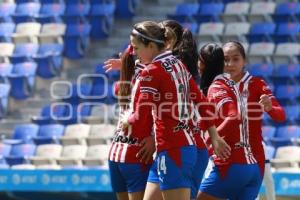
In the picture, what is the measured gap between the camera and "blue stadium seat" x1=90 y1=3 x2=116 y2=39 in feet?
52.3

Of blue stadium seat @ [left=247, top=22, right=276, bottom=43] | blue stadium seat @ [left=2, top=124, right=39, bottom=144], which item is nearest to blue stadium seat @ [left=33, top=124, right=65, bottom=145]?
blue stadium seat @ [left=2, top=124, right=39, bottom=144]

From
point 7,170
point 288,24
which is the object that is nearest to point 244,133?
point 7,170

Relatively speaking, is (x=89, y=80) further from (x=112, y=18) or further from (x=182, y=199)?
(x=182, y=199)

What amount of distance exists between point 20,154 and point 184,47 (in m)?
7.79

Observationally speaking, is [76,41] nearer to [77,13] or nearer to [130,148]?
[77,13]

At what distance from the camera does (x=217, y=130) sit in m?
6.27

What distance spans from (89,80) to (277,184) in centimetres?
560

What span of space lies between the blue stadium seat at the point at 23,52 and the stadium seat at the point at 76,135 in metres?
2.09

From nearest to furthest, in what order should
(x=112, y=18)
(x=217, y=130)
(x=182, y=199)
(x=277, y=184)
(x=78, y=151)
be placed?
(x=182, y=199)
(x=217, y=130)
(x=277, y=184)
(x=78, y=151)
(x=112, y=18)

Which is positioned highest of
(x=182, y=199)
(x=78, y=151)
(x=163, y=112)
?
(x=163, y=112)

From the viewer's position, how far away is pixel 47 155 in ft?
44.3

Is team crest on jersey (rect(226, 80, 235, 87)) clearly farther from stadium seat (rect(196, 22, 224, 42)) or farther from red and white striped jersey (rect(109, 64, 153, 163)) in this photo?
stadium seat (rect(196, 22, 224, 42))

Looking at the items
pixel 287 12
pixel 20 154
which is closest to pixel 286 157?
pixel 287 12

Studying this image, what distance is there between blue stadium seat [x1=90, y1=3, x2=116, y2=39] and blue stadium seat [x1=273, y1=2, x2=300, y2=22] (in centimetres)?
268
